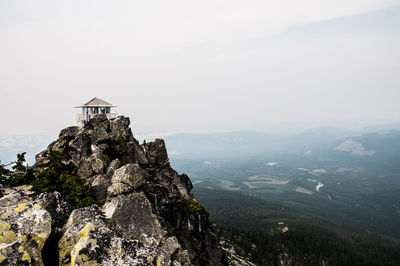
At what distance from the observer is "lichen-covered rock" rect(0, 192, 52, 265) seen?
49.0 ft

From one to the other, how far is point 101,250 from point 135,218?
12.7 m

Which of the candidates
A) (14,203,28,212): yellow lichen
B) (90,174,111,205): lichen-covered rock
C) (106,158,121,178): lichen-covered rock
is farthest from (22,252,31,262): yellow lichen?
(106,158,121,178): lichen-covered rock

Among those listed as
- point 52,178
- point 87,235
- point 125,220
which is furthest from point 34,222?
point 52,178

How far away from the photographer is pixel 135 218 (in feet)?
96.7

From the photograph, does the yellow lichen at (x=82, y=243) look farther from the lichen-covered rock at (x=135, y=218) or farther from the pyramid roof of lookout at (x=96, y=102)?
the pyramid roof of lookout at (x=96, y=102)

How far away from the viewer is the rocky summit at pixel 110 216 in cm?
1695

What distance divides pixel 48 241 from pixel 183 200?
34.6 meters

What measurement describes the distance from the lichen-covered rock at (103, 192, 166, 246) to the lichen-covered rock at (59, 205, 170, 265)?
9.60 m

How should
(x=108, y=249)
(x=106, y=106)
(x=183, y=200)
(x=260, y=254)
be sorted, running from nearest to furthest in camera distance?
(x=108, y=249)
(x=183, y=200)
(x=106, y=106)
(x=260, y=254)

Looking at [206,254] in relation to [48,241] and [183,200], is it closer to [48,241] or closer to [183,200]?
[183,200]

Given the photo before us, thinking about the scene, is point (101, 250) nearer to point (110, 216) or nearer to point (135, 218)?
point (110, 216)

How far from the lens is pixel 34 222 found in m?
18.2

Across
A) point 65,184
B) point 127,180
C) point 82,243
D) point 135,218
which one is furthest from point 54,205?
point 82,243

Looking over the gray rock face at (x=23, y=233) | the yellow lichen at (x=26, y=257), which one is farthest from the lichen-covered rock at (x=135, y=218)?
the yellow lichen at (x=26, y=257)
